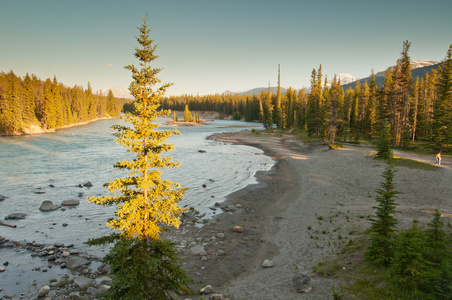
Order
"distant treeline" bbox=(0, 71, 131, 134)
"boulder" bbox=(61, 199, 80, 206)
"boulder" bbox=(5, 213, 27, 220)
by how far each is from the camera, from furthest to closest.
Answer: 1. "distant treeline" bbox=(0, 71, 131, 134)
2. "boulder" bbox=(61, 199, 80, 206)
3. "boulder" bbox=(5, 213, 27, 220)

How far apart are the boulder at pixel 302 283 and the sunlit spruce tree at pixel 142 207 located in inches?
200

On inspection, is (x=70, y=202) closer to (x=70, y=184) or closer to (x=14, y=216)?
(x=14, y=216)

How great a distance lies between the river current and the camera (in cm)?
1641

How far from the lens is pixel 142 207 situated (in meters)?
8.73

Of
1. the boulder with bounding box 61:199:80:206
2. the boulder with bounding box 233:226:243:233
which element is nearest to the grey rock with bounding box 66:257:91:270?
the boulder with bounding box 233:226:243:233

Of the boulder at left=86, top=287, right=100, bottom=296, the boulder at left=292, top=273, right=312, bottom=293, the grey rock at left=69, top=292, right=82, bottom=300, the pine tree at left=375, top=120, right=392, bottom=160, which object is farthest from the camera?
the pine tree at left=375, top=120, right=392, bottom=160

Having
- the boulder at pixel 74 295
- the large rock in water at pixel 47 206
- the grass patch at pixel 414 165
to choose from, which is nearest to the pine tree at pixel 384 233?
the boulder at pixel 74 295

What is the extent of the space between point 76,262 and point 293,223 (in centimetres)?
1496

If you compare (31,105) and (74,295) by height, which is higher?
(31,105)

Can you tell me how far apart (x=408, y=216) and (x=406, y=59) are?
138ft

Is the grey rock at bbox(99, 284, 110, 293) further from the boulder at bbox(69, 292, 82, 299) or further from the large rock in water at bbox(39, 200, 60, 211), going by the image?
the large rock in water at bbox(39, 200, 60, 211)

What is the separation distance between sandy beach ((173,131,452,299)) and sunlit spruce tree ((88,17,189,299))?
11.6 feet

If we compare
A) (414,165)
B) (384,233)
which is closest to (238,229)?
(384,233)

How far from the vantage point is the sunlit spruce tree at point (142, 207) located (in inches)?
309
